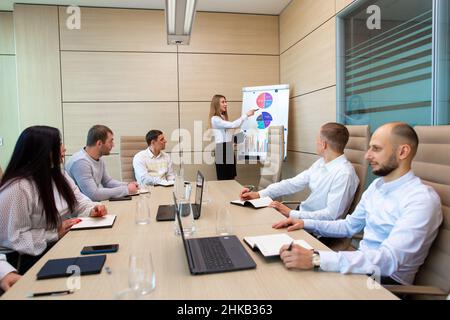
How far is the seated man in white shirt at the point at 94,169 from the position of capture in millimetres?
2900

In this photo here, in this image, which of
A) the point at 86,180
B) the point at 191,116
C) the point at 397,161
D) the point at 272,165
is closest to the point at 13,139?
the point at 191,116

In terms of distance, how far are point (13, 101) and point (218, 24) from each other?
11.4 feet

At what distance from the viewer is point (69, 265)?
138 cm

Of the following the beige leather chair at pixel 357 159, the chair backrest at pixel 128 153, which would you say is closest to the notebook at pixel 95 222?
the beige leather chair at pixel 357 159

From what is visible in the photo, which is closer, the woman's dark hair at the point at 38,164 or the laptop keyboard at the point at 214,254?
the laptop keyboard at the point at 214,254

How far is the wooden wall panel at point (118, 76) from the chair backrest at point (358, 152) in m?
3.42

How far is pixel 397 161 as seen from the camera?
1.68 metres

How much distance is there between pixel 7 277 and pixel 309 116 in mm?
3894

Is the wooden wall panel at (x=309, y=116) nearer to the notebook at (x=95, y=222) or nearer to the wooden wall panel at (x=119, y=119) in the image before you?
the wooden wall panel at (x=119, y=119)

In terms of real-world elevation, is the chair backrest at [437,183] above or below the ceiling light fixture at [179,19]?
below

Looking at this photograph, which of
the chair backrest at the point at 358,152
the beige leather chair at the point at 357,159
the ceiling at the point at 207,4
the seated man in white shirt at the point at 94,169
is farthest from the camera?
the ceiling at the point at 207,4

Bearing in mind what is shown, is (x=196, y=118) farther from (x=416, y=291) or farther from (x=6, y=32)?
(x=416, y=291)

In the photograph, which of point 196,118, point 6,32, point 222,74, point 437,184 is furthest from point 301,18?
point 6,32
